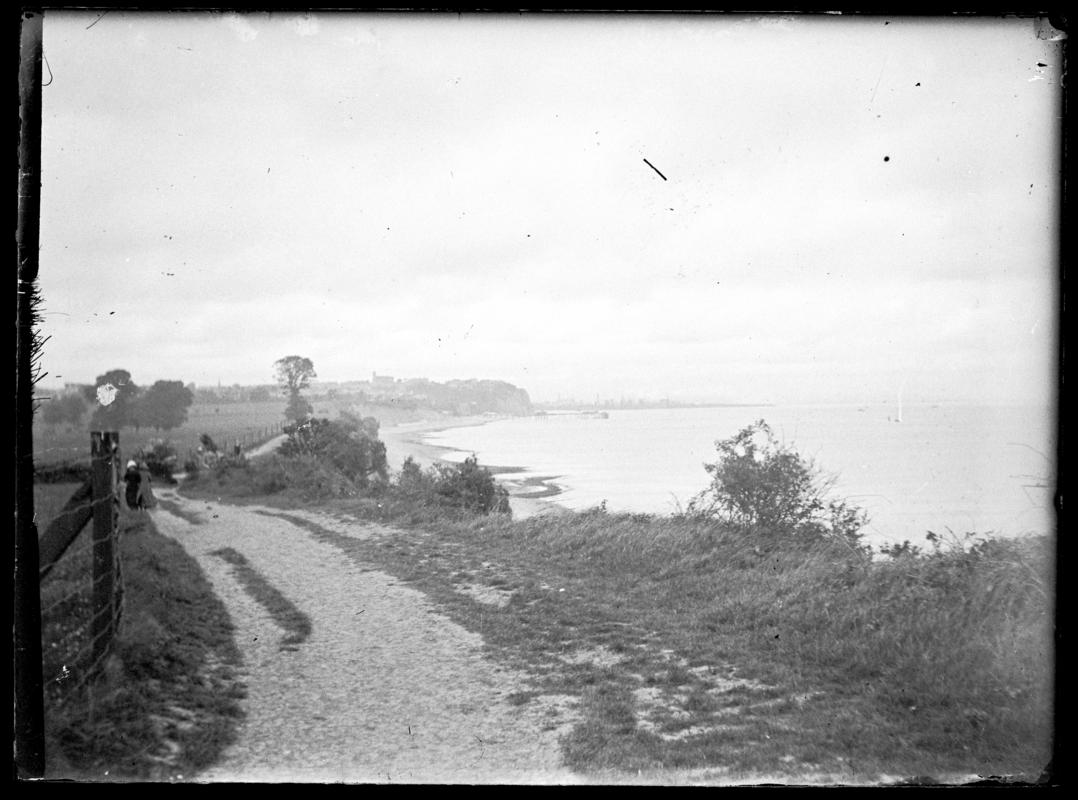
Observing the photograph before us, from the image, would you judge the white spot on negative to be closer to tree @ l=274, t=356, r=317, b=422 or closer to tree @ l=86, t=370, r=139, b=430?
tree @ l=86, t=370, r=139, b=430

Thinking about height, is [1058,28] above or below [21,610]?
above

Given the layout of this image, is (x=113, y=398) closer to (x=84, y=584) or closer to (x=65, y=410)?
(x=65, y=410)

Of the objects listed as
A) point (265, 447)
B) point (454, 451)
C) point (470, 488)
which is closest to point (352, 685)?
point (265, 447)

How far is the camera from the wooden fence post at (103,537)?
139 inches

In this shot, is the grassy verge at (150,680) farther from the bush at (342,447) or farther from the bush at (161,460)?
the bush at (342,447)

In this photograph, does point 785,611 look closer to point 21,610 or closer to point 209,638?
point 209,638

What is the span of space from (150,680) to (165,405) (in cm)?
166

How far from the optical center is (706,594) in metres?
5.48

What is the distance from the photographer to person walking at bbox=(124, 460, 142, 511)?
13.1ft

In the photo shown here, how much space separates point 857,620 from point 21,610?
5324mm

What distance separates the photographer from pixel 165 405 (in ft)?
13.0

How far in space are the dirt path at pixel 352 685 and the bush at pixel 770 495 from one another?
9.13 ft

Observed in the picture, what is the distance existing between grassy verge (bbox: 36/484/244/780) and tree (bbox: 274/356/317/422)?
3.95ft

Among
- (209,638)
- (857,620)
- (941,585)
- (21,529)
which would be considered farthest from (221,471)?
(941,585)
